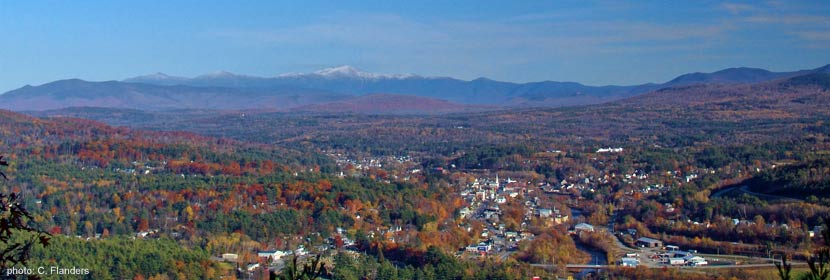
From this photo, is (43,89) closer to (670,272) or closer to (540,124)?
(540,124)

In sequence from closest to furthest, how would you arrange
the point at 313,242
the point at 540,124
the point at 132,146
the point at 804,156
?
the point at 313,242 < the point at 804,156 < the point at 132,146 < the point at 540,124

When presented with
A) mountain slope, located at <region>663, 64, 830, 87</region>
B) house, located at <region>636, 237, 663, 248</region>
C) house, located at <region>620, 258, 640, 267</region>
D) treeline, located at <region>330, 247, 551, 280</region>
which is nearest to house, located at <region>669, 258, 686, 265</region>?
house, located at <region>620, 258, 640, 267</region>

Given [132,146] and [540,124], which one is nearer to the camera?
[132,146]

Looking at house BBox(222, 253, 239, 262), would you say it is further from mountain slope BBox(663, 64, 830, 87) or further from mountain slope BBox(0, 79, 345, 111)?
mountain slope BBox(663, 64, 830, 87)

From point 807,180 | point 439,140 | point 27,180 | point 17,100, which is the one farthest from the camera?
point 17,100

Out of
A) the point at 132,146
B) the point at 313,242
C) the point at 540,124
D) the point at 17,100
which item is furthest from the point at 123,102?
the point at 313,242

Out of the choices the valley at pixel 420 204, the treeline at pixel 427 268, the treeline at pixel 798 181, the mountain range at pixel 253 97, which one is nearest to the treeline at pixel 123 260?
the valley at pixel 420 204
